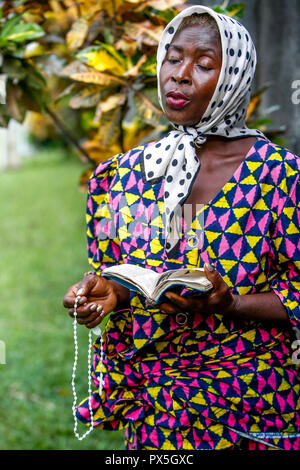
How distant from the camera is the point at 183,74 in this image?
189 centimetres

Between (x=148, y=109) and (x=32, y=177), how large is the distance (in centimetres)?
1183

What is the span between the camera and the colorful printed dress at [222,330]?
193cm

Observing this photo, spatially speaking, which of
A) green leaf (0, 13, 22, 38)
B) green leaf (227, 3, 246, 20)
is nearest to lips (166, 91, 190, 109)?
green leaf (227, 3, 246, 20)

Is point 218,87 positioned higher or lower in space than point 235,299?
higher

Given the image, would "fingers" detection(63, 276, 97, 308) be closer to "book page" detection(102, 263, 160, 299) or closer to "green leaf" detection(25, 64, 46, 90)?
"book page" detection(102, 263, 160, 299)

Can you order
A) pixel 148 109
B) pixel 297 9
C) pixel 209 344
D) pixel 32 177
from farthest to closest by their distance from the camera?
pixel 32 177, pixel 297 9, pixel 148 109, pixel 209 344

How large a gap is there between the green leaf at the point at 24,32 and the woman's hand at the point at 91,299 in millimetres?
1290

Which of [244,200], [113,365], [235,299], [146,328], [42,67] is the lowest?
[113,365]

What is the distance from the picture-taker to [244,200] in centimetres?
192

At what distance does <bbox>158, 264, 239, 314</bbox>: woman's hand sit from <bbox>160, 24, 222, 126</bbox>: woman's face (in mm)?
539

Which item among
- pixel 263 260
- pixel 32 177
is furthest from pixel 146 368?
pixel 32 177

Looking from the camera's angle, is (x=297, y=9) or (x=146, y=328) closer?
(x=146, y=328)

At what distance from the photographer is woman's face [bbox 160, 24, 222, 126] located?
6.18 feet

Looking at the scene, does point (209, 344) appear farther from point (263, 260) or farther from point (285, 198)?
point (285, 198)
